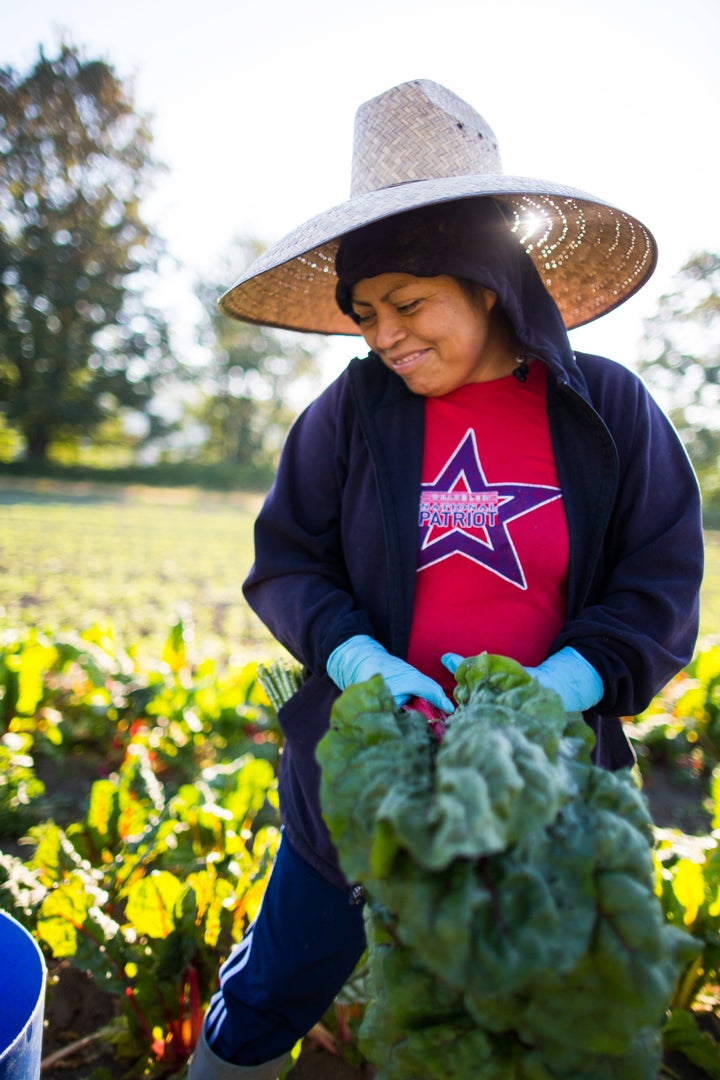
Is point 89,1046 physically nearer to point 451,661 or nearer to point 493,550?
point 451,661

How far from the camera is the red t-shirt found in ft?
5.01

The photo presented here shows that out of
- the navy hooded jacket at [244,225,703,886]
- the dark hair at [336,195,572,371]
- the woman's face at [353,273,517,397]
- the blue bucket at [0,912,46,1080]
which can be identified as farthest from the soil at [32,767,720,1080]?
the dark hair at [336,195,572,371]

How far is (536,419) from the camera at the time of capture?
161 cm

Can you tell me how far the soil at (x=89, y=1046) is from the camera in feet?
6.28

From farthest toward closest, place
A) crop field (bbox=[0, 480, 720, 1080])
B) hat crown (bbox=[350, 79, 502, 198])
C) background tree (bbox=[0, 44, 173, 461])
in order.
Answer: background tree (bbox=[0, 44, 173, 461]) → crop field (bbox=[0, 480, 720, 1080]) → hat crown (bbox=[350, 79, 502, 198])

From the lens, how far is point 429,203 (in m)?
1.37

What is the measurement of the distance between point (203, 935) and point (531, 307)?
187cm

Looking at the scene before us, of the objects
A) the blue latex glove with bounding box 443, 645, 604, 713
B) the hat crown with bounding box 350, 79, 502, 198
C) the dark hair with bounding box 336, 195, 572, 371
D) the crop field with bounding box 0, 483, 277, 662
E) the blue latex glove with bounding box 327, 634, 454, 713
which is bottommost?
the crop field with bounding box 0, 483, 277, 662

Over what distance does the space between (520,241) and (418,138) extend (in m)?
0.45

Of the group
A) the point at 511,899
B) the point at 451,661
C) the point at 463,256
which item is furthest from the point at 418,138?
the point at 511,899

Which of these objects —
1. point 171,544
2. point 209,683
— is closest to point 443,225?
point 209,683

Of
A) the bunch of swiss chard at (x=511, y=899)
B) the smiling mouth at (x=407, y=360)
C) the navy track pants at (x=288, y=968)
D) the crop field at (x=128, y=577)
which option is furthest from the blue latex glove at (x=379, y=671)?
the crop field at (x=128, y=577)

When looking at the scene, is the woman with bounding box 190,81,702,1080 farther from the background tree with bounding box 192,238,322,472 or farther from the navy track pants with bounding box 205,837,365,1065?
the background tree with bounding box 192,238,322,472

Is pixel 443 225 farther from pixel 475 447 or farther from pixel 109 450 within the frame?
pixel 109 450
